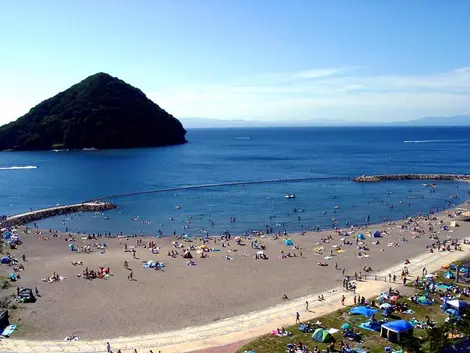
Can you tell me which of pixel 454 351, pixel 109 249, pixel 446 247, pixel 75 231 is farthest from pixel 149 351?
pixel 75 231

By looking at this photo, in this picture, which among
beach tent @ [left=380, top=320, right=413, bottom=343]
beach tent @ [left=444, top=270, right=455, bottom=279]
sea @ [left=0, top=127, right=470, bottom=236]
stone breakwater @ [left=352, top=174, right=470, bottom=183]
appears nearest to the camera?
beach tent @ [left=380, top=320, right=413, bottom=343]

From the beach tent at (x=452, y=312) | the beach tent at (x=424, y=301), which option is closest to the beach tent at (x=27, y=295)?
the beach tent at (x=424, y=301)

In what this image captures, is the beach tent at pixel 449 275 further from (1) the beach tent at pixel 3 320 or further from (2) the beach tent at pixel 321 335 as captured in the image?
(1) the beach tent at pixel 3 320

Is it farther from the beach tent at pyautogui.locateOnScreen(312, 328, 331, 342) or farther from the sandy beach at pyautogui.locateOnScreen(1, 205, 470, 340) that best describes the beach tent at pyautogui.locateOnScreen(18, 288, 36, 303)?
the beach tent at pyautogui.locateOnScreen(312, 328, 331, 342)

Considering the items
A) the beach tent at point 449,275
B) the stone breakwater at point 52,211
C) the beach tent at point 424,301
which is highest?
the stone breakwater at point 52,211

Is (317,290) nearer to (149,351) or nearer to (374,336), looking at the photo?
(374,336)

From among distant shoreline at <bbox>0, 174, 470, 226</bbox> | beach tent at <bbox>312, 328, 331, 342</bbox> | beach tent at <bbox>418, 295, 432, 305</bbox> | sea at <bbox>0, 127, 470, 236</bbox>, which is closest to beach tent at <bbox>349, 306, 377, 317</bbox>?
beach tent at <bbox>418, 295, 432, 305</bbox>
